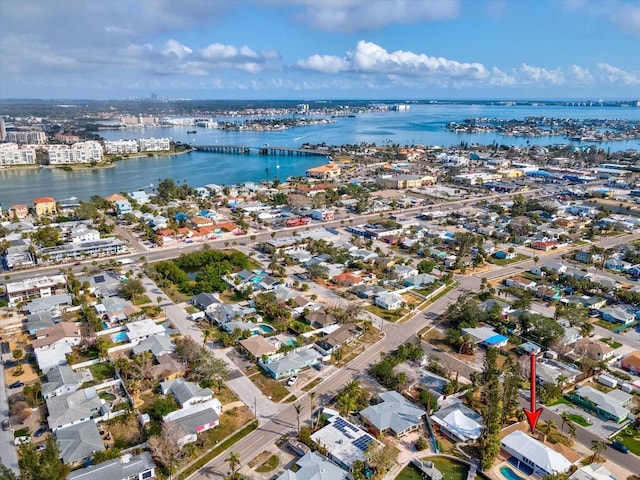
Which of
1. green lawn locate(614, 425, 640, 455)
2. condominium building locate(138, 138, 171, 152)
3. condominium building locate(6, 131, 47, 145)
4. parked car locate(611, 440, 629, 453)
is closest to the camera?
parked car locate(611, 440, 629, 453)

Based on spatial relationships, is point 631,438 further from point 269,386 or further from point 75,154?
point 75,154

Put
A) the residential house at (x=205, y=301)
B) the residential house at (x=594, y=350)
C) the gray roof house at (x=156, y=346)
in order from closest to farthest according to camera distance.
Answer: the gray roof house at (x=156, y=346)
the residential house at (x=594, y=350)
the residential house at (x=205, y=301)

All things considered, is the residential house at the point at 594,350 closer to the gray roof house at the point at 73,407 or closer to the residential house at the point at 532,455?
the residential house at the point at 532,455

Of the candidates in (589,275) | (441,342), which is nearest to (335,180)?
(589,275)

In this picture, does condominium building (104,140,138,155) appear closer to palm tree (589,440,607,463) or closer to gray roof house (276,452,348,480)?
gray roof house (276,452,348,480)

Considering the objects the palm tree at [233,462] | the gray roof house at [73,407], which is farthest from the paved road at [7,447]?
the palm tree at [233,462]

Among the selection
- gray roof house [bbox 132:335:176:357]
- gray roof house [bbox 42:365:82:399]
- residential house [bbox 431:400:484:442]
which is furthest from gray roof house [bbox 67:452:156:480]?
residential house [bbox 431:400:484:442]

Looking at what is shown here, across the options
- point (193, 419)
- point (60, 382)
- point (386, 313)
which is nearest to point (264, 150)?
point (386, 313)
